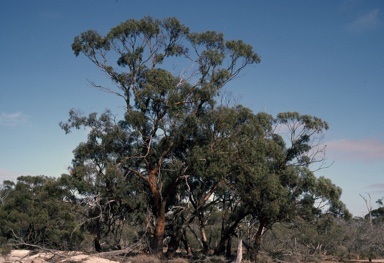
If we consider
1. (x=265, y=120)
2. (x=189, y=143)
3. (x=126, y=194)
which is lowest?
(x=126, y=194)

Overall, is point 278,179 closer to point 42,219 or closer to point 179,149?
point 179,149

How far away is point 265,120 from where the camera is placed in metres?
27.3

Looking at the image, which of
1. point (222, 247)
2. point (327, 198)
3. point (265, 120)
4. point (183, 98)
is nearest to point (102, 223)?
point (222, 247)

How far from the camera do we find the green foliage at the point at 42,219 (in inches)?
1331

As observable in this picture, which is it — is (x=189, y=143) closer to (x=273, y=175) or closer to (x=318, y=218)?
(x=273, y=175)

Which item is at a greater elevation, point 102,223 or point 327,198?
point 327,198

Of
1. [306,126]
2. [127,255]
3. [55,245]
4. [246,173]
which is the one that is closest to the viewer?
[246,173]

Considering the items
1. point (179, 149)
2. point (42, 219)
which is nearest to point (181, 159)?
point (179, 149)

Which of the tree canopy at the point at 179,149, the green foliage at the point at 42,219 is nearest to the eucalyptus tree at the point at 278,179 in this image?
the tree canopy at the point at 179,149

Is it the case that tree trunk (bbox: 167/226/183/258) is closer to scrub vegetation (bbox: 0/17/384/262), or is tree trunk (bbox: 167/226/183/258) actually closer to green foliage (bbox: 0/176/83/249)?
scrub vegetation (bbox: 0/17/384/262)

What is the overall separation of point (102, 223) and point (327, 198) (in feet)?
49.7

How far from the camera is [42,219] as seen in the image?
116 ft

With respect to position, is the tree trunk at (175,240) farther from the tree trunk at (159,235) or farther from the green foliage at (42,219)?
the green foliage at (42,219)

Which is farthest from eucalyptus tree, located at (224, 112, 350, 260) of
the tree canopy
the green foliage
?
the green foliage
